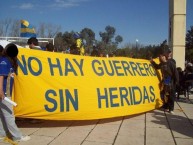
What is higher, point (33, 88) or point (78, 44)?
point (78, 44)

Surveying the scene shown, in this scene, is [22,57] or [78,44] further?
[78,44]

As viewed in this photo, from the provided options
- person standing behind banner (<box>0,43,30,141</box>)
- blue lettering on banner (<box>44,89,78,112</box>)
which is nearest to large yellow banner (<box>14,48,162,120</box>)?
blue lettering on banner (<box>44,89,78,112</box>)

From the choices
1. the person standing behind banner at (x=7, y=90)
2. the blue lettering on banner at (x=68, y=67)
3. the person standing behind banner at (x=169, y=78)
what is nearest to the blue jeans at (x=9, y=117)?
the person standing behind banner at (x=7, y=90)

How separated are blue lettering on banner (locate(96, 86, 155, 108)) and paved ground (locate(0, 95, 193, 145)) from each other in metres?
0.45

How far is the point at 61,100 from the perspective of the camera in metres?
6.18

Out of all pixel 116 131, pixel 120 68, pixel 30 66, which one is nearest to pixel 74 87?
pixel 30 66

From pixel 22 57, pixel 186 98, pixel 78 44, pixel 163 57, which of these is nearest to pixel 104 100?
pixel 22 57

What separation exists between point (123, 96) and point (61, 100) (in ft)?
5.69

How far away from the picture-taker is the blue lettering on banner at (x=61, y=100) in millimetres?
6047

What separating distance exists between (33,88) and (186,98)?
767cm

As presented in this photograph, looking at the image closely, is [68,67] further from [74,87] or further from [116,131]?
[116,131]

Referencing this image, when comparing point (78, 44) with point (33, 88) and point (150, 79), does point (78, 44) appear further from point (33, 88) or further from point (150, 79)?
point (33, 88)

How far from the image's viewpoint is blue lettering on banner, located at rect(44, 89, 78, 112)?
605 centimetres

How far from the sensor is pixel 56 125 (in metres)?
6.42
